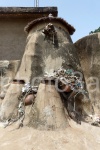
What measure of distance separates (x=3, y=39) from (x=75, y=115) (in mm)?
4740

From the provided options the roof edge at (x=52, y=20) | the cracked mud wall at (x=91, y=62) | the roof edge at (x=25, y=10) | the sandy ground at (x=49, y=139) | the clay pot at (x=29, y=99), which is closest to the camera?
the sandy ground at (x=49, y=139)

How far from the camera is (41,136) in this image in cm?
527

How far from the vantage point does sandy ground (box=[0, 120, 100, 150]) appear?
5016 millimetres

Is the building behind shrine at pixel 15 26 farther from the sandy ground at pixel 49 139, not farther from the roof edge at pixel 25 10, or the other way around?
the sandy ground at pixel 49 139

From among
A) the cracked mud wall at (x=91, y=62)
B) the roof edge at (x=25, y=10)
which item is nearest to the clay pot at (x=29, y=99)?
the cracked mud wall at (x=91, y=62)

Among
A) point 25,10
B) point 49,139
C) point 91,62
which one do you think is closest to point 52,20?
point 91,62

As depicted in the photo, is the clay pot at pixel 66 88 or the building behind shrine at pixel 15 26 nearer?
the clay pot at pixel 66 88

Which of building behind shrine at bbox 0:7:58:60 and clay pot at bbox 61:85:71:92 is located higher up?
building behind shrine at bbox 0:7:58:60

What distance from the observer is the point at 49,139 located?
5.18 m

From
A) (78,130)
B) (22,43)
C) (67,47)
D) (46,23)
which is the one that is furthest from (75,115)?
(22,43)

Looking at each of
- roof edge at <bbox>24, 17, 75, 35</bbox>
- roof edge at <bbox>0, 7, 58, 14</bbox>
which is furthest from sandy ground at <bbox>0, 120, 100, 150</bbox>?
roof edge at <bbox>0, 7, 58, 14</bbox>

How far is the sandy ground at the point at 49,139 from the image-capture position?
16.5ft

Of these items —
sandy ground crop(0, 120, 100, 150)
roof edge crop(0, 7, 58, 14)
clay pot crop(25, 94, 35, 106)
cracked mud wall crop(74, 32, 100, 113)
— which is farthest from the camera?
roof edge crop(0, 7, 58, 14)

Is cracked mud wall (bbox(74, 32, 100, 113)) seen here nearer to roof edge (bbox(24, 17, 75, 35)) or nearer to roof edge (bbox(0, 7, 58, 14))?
roof edge (bbox(24, 17, 75, 35))
